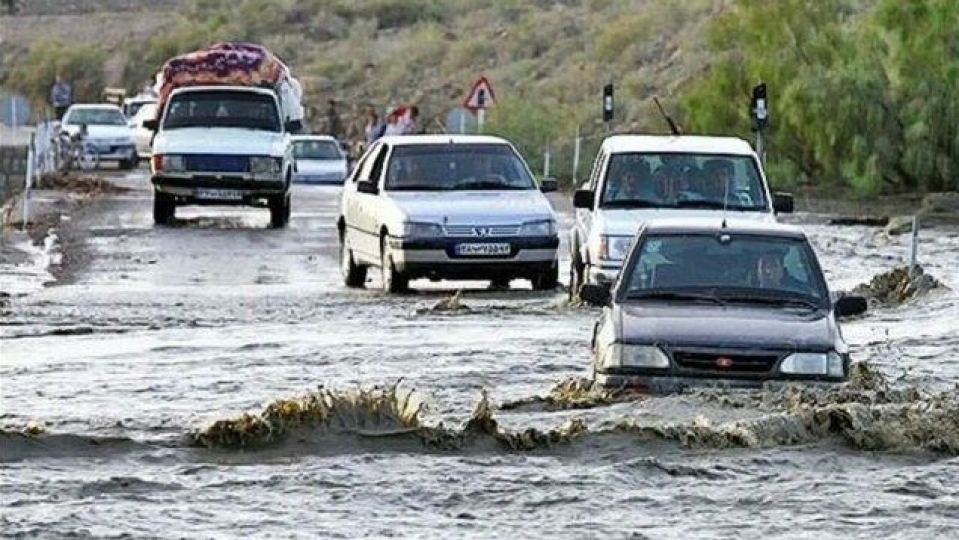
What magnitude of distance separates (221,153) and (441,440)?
2208 centimetres

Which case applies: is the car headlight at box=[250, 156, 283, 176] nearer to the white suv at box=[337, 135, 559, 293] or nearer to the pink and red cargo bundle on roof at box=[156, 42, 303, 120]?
the white suv at box=[337, 135, 559, 293]

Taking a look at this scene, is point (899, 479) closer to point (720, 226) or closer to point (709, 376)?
point (709, 376)

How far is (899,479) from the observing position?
42.8ft

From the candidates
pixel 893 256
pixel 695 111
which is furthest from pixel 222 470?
pixel 695 111

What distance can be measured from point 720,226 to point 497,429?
2.61 meters

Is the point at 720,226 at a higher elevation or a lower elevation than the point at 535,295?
higher

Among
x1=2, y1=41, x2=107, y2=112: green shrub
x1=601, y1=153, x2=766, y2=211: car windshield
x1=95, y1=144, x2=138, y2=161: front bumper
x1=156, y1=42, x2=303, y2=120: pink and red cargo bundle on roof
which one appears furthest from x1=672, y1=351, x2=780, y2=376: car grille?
x1=2, y1=41, x2=107, y2=112: green shrub

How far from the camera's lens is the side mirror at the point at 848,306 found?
603 inches

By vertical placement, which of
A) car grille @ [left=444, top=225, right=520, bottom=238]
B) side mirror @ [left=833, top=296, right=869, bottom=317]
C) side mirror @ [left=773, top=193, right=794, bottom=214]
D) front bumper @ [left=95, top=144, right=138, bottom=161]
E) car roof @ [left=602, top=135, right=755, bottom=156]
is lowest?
front bumper @ [left=95, top=144, right=138, bottom=161]

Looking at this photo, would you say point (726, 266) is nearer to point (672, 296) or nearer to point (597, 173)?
point (672, 296)

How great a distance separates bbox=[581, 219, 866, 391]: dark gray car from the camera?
14.4 metres

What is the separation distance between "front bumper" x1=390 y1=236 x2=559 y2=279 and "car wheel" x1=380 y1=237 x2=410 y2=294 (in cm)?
16

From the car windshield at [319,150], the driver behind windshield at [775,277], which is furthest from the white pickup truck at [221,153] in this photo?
the driver behind windshield at [775,277]

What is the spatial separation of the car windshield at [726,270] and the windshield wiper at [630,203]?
6.68 m
